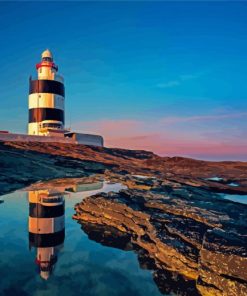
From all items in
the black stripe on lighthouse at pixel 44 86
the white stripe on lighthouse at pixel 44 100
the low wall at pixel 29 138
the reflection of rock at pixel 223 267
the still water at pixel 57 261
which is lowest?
the still water at pixel 57 261

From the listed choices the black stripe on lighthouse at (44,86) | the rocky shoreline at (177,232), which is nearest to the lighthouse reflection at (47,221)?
the rocky shoreline at (177,232)

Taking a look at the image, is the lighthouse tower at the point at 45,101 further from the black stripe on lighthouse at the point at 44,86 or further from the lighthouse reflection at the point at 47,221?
the lighthouse reflection at the point at 47,221

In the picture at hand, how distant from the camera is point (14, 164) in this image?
29.1m

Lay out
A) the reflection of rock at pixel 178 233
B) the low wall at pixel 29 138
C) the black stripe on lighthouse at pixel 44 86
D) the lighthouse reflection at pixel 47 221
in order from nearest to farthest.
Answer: the reflection of rock at pixel 178 233 < the lighthouse reflection at pixel 47 221 < the low wall at pixel 29 138 < the black stripe on lighthouse at pixel 44 86

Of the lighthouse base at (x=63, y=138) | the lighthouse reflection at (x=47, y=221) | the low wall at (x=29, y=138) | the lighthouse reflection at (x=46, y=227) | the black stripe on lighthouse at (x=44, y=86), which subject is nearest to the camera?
the lighthouse reflection at (x=46, y=227)

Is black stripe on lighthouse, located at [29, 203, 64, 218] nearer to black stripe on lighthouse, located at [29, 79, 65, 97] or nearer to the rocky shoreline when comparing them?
the rocky shoreline

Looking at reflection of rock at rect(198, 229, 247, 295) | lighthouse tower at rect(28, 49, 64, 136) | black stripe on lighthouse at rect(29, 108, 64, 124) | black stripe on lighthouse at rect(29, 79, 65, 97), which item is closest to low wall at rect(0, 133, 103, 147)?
lighthouse tower at rect(28, 49, 64, 136)

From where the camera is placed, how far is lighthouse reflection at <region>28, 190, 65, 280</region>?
945cm

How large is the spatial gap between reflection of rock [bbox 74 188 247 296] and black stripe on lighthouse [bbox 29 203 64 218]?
1.06 meters

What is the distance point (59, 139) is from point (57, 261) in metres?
40.6

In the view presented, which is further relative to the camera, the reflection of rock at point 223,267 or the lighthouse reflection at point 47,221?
the lighthouse reflection at point 47,221

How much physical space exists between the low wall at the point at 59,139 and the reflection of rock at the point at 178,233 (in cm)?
3323

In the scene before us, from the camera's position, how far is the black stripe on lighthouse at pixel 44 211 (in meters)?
14.1

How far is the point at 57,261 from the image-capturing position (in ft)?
31.3
